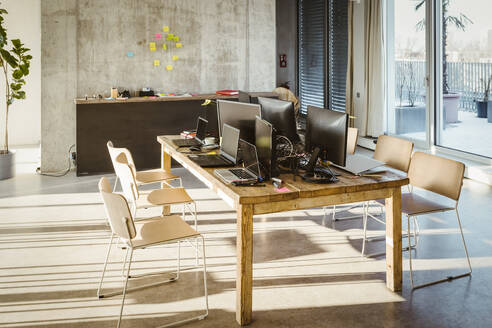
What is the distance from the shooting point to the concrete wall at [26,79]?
978 centimetres

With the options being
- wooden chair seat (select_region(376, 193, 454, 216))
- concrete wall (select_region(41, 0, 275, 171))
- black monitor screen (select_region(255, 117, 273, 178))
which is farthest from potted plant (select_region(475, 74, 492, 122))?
black monitor screen (select_region(255, 117, 273, 178))

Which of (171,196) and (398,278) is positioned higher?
(171,196)

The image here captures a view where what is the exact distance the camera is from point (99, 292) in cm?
391

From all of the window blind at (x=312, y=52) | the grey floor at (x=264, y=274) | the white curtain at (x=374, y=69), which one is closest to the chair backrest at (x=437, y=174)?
the grey floor at (x=264, y=274)

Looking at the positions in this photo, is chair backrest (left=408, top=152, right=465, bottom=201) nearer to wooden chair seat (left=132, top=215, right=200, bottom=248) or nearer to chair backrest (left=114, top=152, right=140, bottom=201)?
wooden chair seat (left=132, top=215, right=200, bottom=248)

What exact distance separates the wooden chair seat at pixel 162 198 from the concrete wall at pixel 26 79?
630 cm

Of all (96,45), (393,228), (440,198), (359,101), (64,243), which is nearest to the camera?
(393,228)

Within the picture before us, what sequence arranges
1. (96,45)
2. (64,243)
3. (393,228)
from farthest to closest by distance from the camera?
(96,45) → (64,243) → (393,228)

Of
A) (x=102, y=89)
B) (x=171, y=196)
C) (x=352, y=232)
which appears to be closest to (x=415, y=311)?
(x=352, y=232)

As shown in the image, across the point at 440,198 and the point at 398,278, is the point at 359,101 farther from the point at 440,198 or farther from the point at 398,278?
the point at 398,278

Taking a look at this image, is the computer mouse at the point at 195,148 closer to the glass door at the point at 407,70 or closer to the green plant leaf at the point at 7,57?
the green plant leaf at the point at 7,57

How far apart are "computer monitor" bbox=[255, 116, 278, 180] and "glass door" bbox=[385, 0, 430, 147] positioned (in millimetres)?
4980

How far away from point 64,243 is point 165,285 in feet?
4.75

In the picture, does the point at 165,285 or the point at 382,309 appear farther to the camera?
the point at 165,285
